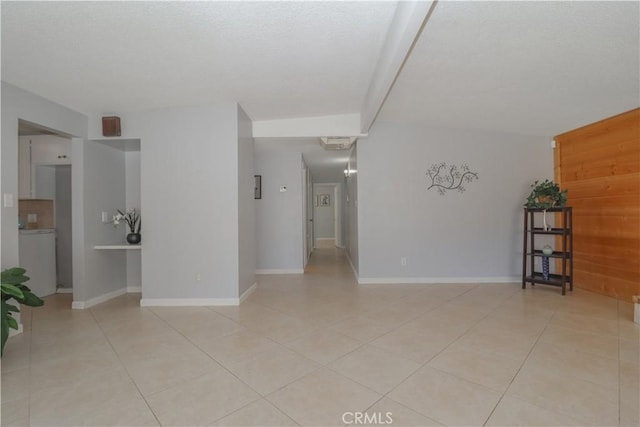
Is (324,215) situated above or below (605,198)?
below

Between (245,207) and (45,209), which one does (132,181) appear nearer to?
(45,209)

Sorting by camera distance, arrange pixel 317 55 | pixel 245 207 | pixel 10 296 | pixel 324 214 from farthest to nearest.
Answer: pixel 324 214
pixel 245 207
pixel 317 55
pixel 10 296

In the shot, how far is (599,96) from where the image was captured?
3.05 metres

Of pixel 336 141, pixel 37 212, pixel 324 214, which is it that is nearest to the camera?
pixel 37 212

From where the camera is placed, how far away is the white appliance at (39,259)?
370cm

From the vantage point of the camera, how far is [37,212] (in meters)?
4.18

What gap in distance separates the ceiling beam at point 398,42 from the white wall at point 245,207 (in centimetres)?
166

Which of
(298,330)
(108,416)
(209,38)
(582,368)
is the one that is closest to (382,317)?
(298,330)

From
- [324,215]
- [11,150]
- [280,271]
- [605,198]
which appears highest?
[11,150]

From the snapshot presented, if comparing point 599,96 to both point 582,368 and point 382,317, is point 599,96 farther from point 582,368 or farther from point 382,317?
point 382,317

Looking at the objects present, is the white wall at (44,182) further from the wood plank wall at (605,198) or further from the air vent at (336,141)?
the wood plank wall at (605,198)

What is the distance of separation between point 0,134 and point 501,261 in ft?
19.2

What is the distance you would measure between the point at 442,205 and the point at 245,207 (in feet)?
9.30

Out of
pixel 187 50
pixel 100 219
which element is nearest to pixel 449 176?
pixel 187 50
